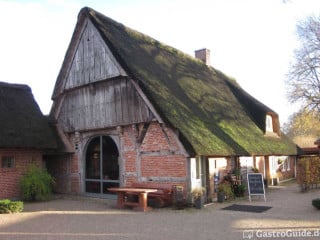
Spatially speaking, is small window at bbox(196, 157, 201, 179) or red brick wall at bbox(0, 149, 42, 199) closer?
small window at bbox(196, 157, 201, 179)

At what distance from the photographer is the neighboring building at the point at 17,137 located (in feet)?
49.7

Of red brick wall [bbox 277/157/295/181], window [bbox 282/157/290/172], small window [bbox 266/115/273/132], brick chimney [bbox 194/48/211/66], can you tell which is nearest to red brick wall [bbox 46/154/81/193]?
small window [bbox 266/115/273/132]

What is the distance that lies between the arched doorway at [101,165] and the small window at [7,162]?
331 centimetres

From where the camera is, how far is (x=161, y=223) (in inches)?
400

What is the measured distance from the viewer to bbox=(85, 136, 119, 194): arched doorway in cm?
1602

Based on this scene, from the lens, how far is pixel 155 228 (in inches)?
374

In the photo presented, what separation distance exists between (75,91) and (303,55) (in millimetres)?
24360

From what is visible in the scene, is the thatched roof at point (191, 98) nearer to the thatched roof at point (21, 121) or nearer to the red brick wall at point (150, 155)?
the red brick wall at point (150, 155)

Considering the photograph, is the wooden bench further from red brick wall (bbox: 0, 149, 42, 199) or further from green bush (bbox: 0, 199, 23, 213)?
red brick wall (bbox: 0, 149, 42, 199)

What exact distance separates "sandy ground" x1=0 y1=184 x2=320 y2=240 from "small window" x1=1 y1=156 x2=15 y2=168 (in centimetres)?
254

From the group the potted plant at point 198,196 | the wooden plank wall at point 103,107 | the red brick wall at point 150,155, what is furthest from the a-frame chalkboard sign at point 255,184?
the wooden plank wall at point 103,107

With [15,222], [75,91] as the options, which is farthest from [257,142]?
[15,222]

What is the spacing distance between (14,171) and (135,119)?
226 inches

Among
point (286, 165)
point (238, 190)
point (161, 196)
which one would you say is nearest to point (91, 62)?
point (161, 196)
